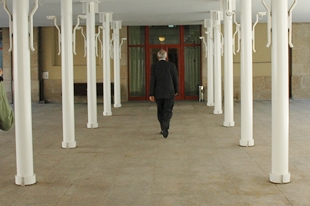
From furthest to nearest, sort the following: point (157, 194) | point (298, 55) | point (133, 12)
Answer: point (298, 55) < point (133, 12) < point (157, 194)

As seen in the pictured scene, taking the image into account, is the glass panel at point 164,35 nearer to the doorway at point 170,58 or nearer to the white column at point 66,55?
the doorway at point 170,58

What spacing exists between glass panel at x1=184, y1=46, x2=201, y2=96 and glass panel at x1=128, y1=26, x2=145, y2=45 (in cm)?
216

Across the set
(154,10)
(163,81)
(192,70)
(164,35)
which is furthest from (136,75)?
(163,81)

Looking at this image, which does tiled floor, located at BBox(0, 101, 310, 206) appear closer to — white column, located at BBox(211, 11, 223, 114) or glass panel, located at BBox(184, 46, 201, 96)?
white column, located at BBox(211, 11, 223, 114)

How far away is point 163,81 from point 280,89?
460 centimetres

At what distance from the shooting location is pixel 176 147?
9.70 meters

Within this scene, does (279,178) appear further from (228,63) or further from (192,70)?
(192,70)

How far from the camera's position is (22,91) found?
6488 millimetres

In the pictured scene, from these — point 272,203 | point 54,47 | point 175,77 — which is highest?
point 54,47

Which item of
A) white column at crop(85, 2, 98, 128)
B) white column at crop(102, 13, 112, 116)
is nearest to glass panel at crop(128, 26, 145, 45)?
white column at crop(102, 13, 112, 116)

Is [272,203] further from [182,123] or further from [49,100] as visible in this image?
[49,100]

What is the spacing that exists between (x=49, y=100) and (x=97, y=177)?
17.1 meters

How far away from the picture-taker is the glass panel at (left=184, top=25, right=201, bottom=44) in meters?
24.2

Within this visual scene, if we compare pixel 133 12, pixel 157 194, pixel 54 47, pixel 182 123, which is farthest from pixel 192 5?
pixel 157 194
